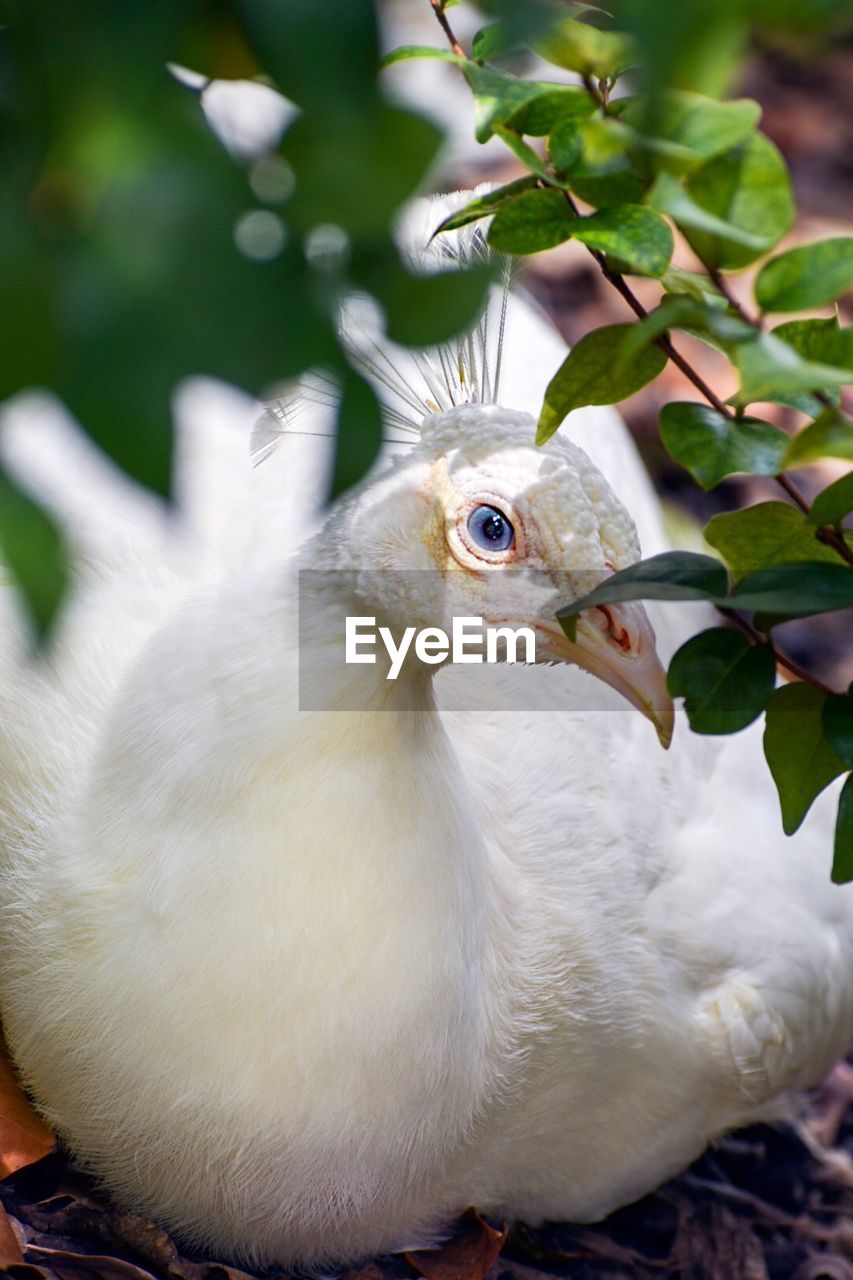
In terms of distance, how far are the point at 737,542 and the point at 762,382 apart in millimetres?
464

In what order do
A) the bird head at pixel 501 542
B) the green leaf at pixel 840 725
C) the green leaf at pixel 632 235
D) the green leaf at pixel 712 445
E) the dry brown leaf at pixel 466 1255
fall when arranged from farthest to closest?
the dry brown leaf at pixel 466 1255 → the bird head at pixel 501 542 → the green leaf at pixel 840 725 → the green leaf at pixel 712 445 → the green leaf at pixel 632 235

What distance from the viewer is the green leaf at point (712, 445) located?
3.66ft

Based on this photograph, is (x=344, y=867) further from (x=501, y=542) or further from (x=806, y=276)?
(x=806, y=276)

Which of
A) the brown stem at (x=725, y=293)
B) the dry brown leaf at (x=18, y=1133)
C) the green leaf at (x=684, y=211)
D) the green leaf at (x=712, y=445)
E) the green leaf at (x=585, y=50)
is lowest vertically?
the dry brown leaf at (x=18, y=1133)

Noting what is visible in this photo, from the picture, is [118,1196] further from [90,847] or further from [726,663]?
[726,663]

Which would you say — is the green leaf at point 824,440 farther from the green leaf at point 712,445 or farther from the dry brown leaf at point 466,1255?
the dry brown leaf at point 466,1255

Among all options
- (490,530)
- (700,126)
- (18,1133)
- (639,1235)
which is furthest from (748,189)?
(639,1235)

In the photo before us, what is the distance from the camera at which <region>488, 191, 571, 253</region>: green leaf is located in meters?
1.08

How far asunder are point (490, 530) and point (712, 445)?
0.99ft

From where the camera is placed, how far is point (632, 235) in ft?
3.34

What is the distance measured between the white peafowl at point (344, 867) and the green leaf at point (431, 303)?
59 cm

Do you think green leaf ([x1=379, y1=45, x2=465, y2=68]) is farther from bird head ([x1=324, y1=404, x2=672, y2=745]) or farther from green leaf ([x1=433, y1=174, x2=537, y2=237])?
bird head ([x1=324, y1=404, x2=672, y2=745])

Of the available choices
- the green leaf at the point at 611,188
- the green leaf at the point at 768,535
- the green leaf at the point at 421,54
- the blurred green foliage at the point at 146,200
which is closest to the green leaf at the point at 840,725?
the green leaf at the point at 768,535

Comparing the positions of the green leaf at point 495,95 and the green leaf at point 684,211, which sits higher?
the green leaf at point 495,95
